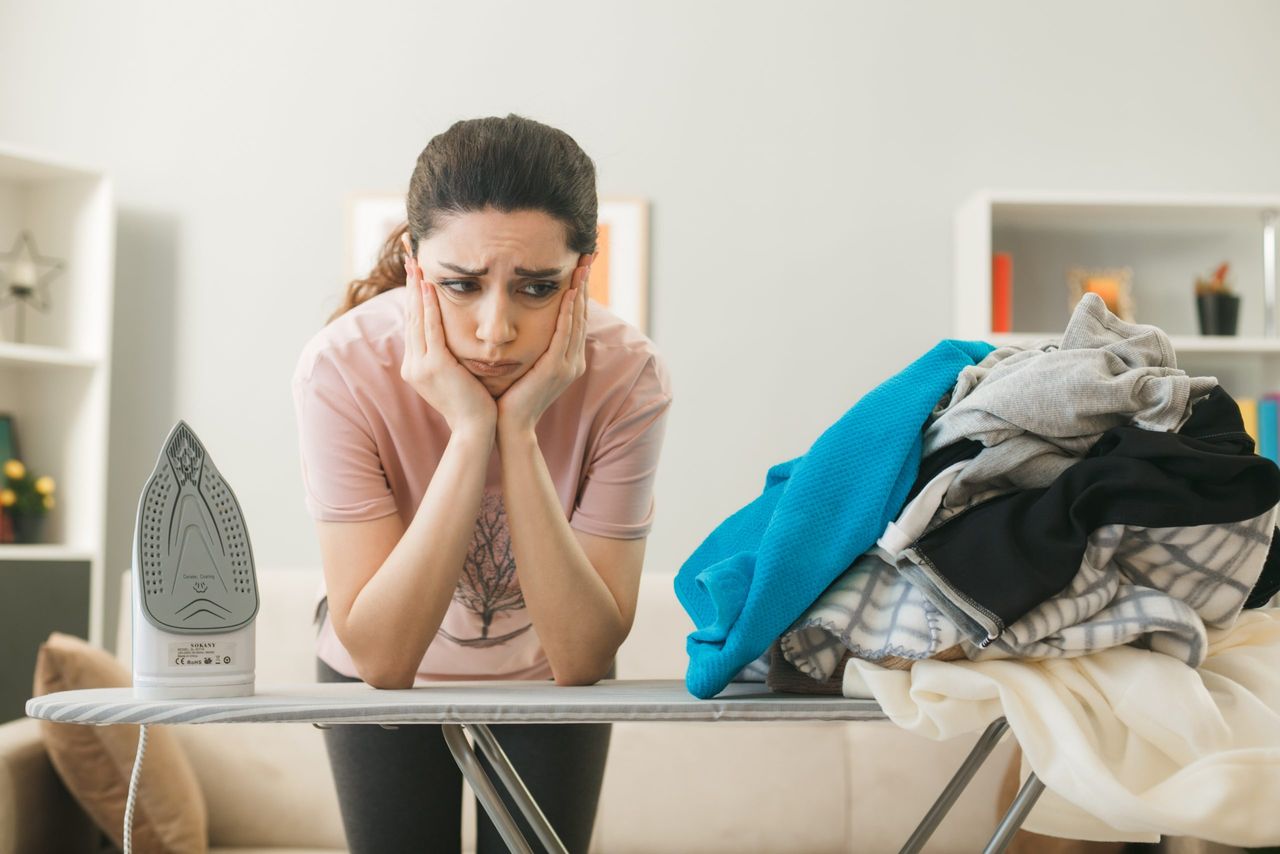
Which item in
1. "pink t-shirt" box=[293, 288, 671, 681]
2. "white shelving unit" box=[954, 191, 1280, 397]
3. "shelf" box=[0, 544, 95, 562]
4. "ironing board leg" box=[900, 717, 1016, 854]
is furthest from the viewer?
"white shelving unit" box=[954, 191, 1280, 397]

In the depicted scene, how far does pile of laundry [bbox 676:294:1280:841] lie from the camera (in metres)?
0.93

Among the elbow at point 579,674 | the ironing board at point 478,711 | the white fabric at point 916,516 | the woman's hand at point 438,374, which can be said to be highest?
the woman's hand at point 438,374

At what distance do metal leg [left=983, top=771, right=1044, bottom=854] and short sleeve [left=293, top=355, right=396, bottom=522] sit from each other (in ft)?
2.22

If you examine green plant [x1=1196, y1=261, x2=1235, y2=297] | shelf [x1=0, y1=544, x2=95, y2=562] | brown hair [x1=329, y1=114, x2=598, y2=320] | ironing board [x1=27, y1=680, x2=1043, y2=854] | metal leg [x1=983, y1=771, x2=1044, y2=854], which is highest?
green plant [x1=1196, y1=261, x2=1235, y2=297]

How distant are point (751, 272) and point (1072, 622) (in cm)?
236

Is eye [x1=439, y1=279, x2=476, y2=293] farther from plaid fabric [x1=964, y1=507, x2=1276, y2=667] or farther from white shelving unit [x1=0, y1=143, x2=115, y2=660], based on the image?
white shelving unit [x1=0, y1=143, x2=115, y2=660]

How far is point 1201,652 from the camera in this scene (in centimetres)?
95

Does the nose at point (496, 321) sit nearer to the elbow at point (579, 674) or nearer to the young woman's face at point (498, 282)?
the young woman's face at point (498, 282)

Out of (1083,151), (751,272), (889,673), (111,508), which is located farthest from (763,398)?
(889,673)

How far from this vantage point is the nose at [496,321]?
4.09ft

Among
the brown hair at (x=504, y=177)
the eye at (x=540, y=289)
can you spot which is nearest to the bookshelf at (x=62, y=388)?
the brown hair at (x=504, y=177)

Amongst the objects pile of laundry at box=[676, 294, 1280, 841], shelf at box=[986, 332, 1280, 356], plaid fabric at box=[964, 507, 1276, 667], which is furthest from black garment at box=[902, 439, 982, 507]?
shelf at box=[986, 332, 1280, 356]

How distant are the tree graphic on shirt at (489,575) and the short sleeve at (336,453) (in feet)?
0.48

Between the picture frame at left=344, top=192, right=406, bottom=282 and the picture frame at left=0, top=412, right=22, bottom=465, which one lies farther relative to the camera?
the picture frame at left=344, top=192, right=406, bottom=282
